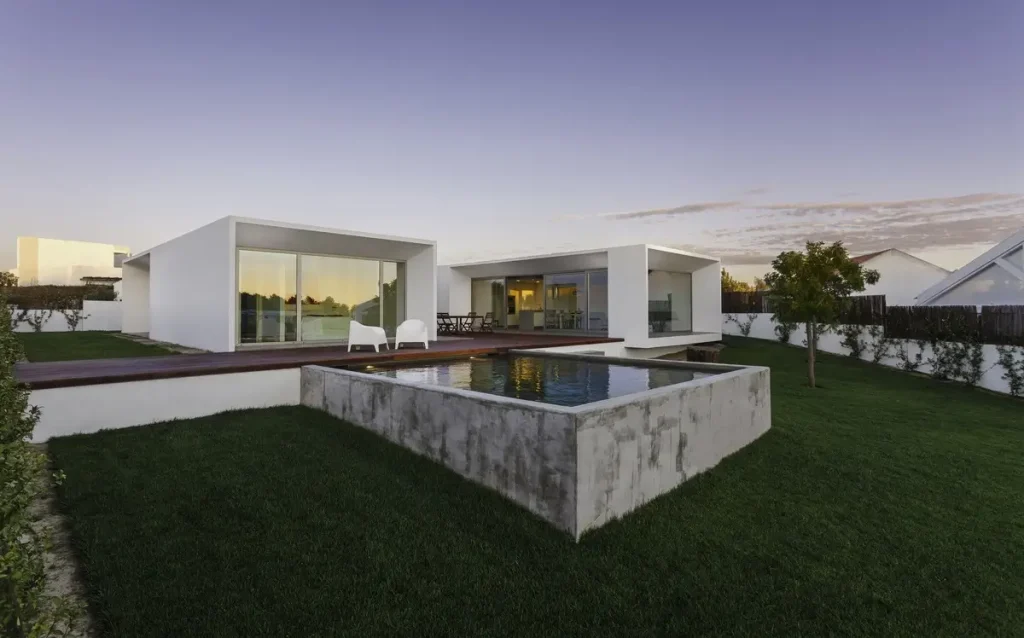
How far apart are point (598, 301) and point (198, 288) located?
11.9 m

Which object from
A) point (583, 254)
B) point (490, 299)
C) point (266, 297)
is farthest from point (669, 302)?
point (266, 297)

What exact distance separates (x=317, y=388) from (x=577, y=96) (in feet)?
35.0

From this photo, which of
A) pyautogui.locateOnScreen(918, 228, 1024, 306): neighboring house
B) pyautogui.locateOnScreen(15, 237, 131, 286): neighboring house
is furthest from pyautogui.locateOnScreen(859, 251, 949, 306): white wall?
pyautogui.locateOnScreen(15, 237, 131, 286): neighboring house

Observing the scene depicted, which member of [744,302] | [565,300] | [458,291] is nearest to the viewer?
[565,300]

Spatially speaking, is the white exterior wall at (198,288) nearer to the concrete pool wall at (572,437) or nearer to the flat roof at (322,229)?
the flat roof at (322,229)

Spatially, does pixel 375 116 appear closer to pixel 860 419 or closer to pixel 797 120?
pixel 797 120

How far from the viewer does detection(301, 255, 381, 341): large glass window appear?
12305 mm

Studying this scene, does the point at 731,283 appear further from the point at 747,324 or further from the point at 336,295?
the point at 336,295

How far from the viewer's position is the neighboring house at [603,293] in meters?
15.0

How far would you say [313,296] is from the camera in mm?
12383

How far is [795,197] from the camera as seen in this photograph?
15922mm

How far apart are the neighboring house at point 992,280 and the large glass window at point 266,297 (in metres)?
18.9

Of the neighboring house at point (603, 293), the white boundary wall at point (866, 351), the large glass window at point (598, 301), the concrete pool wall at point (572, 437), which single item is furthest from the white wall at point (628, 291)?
the concrete pool wall at point (572, 437)

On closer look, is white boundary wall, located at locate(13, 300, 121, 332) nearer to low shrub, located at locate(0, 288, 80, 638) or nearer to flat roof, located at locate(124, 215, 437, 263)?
flat roof, located at locate(124, 215, 437, 263)
